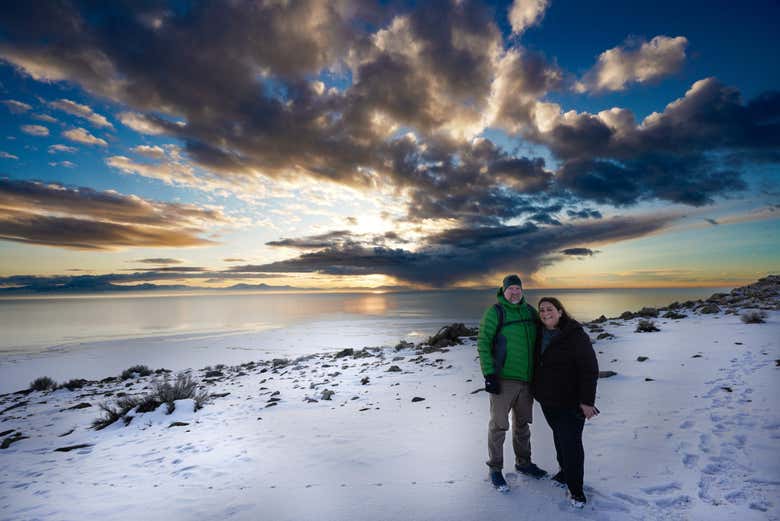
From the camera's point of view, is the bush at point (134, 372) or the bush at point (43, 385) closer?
the bush at point (43, 385)

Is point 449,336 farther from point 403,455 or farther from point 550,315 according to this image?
point 550,315

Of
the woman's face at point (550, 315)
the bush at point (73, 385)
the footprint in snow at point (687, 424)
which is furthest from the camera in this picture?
the bush at point (73, 385)

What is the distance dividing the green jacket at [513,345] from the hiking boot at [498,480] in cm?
117

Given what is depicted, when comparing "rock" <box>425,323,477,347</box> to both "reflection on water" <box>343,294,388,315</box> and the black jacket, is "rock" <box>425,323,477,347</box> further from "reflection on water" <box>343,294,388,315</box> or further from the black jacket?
"reflection on water" <box>343,294,388,315</box>

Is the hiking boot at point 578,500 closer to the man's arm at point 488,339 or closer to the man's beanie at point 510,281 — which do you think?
the man's arm at point 488,339

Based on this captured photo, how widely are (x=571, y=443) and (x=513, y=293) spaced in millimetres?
1756

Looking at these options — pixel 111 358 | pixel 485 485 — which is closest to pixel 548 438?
pixel 485 485

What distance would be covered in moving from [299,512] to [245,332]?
35239mm

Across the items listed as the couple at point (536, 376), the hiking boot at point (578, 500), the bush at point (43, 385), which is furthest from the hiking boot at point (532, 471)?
the bush at point (43, 385)

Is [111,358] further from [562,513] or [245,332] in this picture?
[562,513]

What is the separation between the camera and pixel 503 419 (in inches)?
163

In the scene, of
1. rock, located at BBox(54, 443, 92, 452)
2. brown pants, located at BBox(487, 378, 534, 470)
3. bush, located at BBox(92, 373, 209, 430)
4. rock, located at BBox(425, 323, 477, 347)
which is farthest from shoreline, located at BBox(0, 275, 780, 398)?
brown pants, located at BBox(487, 378, 534, 470)

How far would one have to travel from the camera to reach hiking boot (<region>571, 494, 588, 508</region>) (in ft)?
11.8

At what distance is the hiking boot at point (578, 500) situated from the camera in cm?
359
